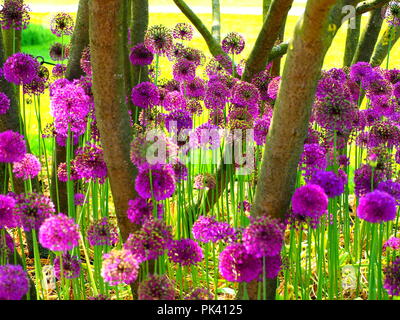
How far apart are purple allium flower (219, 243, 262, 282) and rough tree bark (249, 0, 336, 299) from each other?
0.31m

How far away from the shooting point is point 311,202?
4.67ft

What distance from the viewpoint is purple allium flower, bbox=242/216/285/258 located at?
1261 mm

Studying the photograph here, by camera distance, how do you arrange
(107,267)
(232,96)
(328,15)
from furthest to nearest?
(232,96), (328,15), (107,267)

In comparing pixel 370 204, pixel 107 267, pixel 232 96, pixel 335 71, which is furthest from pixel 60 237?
pixel 335 71

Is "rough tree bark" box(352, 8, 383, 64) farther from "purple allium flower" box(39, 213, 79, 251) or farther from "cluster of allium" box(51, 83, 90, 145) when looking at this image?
"purple allium flower" box(39, 213, 79, 251)

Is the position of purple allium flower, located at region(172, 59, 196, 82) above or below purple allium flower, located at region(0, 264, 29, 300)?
above

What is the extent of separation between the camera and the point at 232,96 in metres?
2.27

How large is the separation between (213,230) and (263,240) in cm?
31

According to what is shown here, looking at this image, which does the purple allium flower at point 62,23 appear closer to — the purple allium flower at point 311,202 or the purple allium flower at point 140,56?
the purple allium flower at point 140,56

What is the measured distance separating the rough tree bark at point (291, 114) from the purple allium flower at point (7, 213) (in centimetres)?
70

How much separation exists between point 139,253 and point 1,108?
1.15 meters

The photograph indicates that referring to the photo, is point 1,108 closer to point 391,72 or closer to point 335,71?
point 335,71

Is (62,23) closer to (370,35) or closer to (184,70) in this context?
(184,70)

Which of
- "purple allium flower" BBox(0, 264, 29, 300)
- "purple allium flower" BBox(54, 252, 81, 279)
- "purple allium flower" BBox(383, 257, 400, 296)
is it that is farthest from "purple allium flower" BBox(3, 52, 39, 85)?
"purple allium flower" BBox(383, 257, 400, 296)
